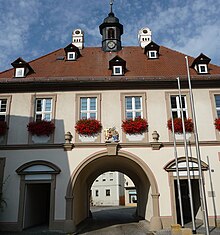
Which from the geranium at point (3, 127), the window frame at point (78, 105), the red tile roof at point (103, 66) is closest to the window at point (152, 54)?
the red tile roof at point (103, 66)

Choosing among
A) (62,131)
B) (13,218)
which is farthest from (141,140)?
(13,218)

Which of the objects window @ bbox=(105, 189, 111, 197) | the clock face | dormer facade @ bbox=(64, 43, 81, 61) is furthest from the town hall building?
window @ bbox=(105, 189, 111, 197)

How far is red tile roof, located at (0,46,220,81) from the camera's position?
16.4 m

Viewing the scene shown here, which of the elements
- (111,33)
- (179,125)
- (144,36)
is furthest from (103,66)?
(144,36)

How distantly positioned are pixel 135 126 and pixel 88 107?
2686 mm

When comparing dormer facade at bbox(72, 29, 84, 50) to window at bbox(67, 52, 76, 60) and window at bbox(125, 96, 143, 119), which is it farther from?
window at bbox(125, 96, 143, 119)

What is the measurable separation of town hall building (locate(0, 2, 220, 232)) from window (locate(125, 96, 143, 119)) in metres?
0.05

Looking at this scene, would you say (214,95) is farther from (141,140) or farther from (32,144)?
(32,144)

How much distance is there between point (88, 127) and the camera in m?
14.4

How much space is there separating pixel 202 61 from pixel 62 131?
8.55 meters

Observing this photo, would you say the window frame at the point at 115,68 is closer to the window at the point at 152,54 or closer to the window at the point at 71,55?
the window at the point at 152,54

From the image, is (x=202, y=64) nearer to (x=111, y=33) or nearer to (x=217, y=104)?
(x=217, y=104)

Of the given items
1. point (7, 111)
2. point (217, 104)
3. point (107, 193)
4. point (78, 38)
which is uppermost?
point (78, 38)

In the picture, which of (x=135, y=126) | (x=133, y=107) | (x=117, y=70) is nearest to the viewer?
(x=135, y=126)
